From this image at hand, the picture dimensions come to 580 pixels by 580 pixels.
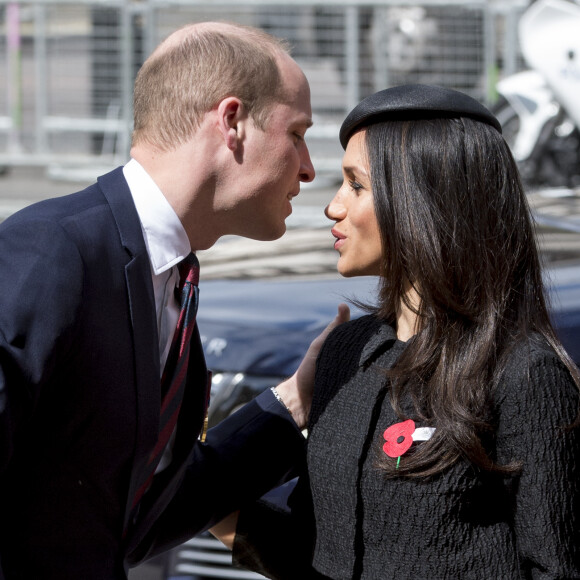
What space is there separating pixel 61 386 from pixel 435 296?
0.71 m

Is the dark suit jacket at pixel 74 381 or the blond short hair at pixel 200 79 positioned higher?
the blond short hair at pixel 200 79

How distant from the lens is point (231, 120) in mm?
2186

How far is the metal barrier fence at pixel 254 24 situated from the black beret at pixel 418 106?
277 inches

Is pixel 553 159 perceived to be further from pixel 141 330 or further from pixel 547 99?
pixel 141 330

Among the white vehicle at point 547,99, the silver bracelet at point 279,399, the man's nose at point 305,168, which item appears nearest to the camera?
the man's nose at point 305,168

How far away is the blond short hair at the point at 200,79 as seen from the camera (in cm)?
217

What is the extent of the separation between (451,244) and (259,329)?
99 centimetres

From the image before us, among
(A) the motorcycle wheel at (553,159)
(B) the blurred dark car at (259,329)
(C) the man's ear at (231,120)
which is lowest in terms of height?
(A) the motorcycle wheel at (553,159)

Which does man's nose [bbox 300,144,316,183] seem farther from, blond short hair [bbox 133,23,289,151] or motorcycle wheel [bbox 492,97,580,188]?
motorcycle wheel [bbox 492,97,580,188]

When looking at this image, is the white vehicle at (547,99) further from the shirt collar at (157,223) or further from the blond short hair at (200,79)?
the shirt collar at (157,223)

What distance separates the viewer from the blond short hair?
2172 mm

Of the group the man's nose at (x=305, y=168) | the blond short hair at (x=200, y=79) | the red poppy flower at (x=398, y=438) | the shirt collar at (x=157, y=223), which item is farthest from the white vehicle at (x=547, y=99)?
the red poppy flower at (x=398, y=438)

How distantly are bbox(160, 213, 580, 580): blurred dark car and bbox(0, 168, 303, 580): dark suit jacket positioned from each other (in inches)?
26.6

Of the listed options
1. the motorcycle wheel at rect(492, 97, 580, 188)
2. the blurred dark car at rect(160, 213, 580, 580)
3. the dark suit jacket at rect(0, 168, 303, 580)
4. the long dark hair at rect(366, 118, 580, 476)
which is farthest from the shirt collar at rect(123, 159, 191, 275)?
the motorcycle wheel at rect(492, 97, 580, 188)
